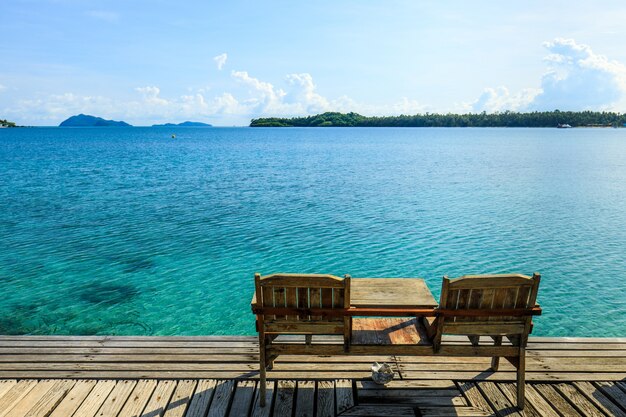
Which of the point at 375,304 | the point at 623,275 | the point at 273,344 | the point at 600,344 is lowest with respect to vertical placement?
the point at 623,275

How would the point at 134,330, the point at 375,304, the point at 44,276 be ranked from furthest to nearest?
the point at 44,276, the point at 134,330, the point at 375,304

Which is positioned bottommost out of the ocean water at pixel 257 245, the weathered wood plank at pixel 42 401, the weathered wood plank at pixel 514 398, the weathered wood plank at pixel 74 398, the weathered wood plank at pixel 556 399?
the ocean water at pixel 257 245

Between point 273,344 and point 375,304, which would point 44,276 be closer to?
point 273,344

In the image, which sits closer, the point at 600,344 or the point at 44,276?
the point at 600,344

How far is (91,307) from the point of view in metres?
12.0

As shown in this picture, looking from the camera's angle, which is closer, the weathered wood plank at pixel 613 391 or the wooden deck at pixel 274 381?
the wooden deck at pixel 274 381

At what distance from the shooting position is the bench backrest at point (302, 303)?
4613 millimetres

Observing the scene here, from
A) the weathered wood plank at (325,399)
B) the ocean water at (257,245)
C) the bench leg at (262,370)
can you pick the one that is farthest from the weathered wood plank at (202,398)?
the ocean water at (257,245)

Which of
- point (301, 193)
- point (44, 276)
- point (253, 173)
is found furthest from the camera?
point (253, 173)

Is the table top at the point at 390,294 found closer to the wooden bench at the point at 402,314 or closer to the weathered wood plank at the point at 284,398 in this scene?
the wooden bench at the point at 402,314

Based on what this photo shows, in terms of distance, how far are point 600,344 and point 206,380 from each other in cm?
625

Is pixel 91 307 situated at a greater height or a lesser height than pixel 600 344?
lesser

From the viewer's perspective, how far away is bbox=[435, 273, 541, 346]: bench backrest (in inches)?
179

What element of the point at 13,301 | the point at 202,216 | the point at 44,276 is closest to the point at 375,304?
the point at 13,301
